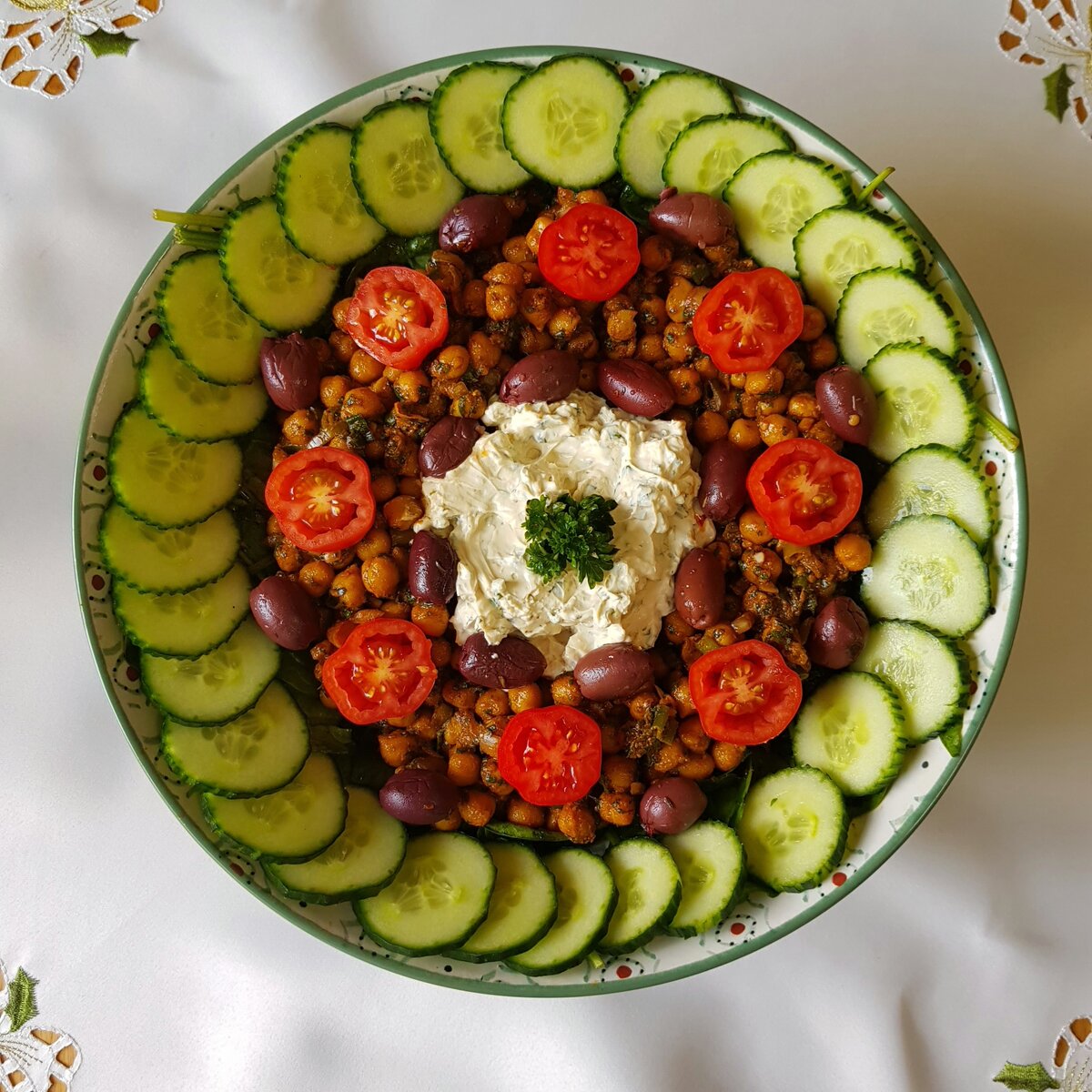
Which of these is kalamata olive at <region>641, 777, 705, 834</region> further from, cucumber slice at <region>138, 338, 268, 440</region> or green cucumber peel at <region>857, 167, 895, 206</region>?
green cucumber peel at <region>857, 167, 895, 206</region>

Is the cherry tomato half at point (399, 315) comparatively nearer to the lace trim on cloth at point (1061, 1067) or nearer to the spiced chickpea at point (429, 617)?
the spiced chickpea at point (429, 617)

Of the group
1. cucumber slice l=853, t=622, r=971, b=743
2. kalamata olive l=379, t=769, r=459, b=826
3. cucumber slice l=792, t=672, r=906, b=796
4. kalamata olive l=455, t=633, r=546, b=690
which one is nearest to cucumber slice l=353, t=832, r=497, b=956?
kalamata olive l=379, t=769, r=459, b=826

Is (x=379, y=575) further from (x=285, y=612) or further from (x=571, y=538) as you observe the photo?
(x=571, y=538)

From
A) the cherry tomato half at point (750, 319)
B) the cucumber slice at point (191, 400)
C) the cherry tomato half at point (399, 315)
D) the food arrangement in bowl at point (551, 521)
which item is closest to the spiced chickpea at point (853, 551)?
the food arrangement in bowl at point (551, 521)

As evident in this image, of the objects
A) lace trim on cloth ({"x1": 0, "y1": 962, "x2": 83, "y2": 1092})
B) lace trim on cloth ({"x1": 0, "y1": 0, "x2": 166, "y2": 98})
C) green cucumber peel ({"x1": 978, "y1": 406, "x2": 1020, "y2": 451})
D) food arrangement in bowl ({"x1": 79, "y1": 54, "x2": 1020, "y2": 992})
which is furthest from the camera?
lace trim on cloth ({"x1": 0, "y1": 0, "x2": 166, "y2": 98})

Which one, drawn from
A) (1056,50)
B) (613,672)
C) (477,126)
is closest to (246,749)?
(613,672)

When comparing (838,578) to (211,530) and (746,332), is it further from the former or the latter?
(211,530)
